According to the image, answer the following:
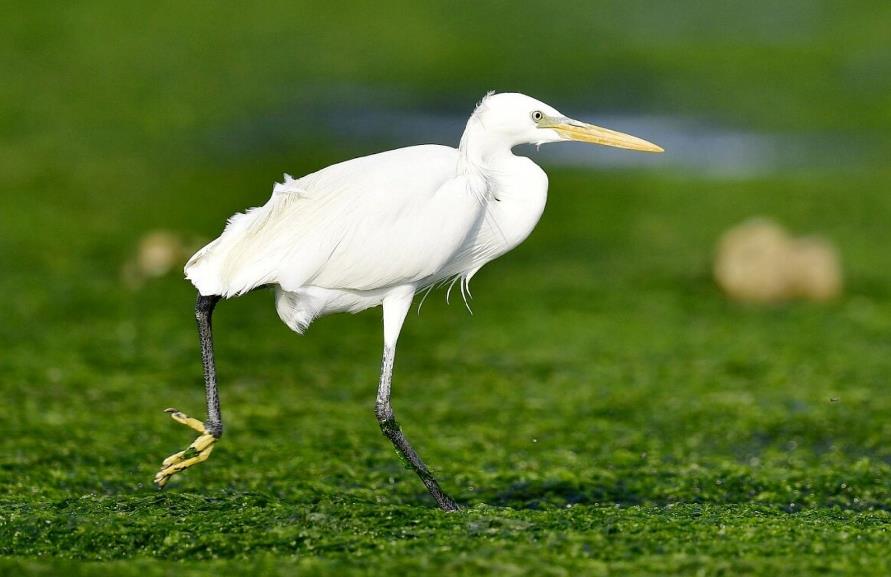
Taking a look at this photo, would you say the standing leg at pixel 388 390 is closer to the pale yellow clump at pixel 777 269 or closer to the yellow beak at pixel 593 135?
the yellow beak at pixel 593 135

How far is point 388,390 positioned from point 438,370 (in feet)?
9.47

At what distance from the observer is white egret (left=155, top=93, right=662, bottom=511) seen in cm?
501

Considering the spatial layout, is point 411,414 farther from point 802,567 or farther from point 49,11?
point 49,11

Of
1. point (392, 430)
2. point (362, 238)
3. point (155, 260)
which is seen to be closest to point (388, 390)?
point (392, 430)

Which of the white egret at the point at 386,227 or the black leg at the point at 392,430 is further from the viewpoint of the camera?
the black leg at the point at 392,430

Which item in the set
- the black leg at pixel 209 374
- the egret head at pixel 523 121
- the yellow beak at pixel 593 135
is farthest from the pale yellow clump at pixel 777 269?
the black leg at pixel 209 374

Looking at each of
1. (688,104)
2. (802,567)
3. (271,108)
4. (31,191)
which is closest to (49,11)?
(271,108)

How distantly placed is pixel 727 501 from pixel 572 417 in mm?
1538

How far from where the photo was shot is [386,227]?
5035mm

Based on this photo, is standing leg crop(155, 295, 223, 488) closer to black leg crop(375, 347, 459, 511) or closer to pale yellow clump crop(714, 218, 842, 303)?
black leg crop(375, 347, 459, 511)

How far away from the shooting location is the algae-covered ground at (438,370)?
4.68m

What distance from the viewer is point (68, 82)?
16188 mm

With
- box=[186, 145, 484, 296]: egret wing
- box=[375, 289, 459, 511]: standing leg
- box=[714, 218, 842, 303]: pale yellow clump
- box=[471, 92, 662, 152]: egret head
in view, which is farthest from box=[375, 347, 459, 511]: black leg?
box=[714, 218, 842, 303]: pale yellow clump

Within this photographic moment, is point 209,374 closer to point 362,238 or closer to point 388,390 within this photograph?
point 388,390
